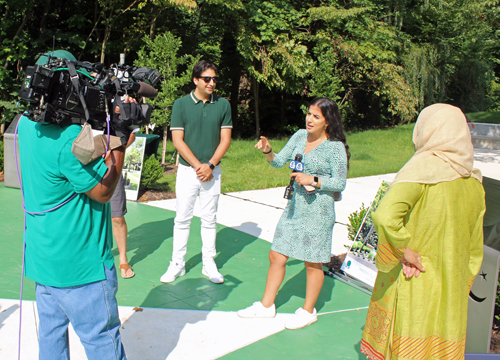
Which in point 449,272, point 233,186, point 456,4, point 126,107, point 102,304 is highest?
point 456,4

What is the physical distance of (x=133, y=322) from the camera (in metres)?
3.71

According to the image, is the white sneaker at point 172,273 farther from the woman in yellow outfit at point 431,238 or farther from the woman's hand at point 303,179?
the woman in yellow outfit at point 431,238

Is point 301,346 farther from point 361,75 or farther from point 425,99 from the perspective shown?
point 425,99

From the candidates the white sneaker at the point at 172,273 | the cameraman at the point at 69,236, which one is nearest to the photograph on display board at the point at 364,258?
the white sneaker at the point at 172,273

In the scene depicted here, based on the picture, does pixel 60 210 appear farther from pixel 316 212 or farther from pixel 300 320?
pixel 300 320

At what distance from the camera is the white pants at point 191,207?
14.8 ft

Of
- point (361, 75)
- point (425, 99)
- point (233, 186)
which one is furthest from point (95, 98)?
point (425, 99)

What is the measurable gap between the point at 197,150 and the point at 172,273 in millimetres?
1289

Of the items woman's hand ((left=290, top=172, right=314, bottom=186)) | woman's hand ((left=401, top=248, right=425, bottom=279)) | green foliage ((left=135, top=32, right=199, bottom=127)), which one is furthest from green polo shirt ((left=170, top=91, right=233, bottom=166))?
green foliage ((left=135, top=32, right=199, bottom=127))

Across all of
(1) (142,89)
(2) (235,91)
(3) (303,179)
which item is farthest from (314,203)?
(2) (235,91)

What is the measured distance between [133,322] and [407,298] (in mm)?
2294

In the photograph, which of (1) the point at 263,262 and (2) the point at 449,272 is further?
(1) the point at 263,262

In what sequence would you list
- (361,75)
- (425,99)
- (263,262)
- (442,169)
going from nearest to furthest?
(442,169) < (263,262) < (361,75) < (425,99)

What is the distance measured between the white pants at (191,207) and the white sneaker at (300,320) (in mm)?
1246
